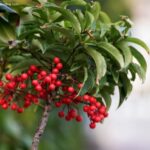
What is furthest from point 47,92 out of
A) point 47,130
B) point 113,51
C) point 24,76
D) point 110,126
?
point 110,126

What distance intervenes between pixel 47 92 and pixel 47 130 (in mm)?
2046

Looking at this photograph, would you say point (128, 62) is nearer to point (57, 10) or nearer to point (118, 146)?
point (57, 10)

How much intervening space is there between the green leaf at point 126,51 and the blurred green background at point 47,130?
0.32 m

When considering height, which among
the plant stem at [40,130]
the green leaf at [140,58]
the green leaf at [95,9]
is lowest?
the plant stem at [40,130]

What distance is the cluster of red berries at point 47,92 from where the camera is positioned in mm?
1210

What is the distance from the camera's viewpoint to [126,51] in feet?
3.94

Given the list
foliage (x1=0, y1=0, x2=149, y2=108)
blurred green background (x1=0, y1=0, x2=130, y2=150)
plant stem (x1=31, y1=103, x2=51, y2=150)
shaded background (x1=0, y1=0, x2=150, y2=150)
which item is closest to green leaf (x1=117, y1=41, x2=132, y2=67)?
foliage (x1=0, y1=0, x2=149, y2=108)

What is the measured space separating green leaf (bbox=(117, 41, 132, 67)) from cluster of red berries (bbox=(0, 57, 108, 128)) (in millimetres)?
121

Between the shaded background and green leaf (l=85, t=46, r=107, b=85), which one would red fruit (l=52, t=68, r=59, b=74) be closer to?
green leaf (l=85, t=46, r=107, b=85)

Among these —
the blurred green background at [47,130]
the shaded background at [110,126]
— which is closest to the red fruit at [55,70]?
the blurred green background at [47,130]

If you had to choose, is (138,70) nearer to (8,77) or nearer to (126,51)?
(126,51)

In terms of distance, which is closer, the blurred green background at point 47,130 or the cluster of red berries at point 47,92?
the cluster of red berries at point 47,92

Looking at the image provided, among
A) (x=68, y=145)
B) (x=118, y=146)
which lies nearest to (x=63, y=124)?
(x=68, y=145)

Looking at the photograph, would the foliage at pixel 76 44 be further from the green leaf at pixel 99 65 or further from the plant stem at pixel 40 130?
the plant stem at pixel 40 130
